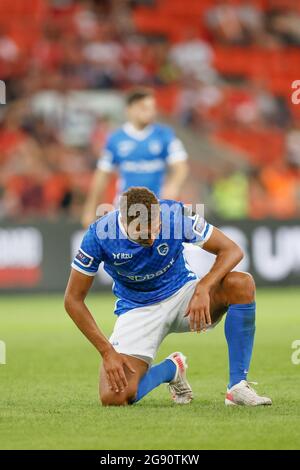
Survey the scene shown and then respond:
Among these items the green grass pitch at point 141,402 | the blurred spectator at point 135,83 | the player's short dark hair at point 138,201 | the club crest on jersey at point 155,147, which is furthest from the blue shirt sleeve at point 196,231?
→ the blurred spectator at point 135,83

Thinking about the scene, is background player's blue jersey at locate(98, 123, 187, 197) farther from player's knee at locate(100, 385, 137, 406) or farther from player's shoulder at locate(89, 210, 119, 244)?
player's knee at locate(100, 385, 137, 406)

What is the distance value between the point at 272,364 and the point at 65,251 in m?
7.26

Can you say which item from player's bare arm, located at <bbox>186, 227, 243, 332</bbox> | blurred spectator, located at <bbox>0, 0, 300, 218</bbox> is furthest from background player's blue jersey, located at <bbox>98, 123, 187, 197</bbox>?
player's bare arm, located at <bbox>186, 227, 243, 332</bbox>

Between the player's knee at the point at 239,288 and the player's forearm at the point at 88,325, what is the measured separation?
0.79 m

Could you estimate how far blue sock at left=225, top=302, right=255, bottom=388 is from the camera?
6582 mm

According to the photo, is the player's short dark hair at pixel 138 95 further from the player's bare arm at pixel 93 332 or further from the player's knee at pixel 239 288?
the player's bare arm at pixel 93 332

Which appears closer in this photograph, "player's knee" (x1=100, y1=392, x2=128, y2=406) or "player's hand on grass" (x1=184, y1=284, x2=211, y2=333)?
"player's hand on grass" (x1=184, y1=284, x2=211, y2=333)

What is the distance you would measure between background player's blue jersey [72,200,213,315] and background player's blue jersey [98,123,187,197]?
4.69m

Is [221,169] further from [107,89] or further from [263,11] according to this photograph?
[263,11]

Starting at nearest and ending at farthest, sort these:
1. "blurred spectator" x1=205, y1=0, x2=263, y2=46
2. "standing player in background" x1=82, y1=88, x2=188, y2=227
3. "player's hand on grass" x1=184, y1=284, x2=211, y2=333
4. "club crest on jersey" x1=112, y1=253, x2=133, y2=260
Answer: "player's hand on grass" x1=184, y1=284, x2=211, y2=333
"club crest on jersey" x1=112, y1=253, x2=133, y2=260
"standing player in background" x1=82, y1=88, x2=188, y2=227
"blurred spectator" x1=205, y1=0, x2=263, y2=46

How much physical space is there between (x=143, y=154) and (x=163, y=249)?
197 inches

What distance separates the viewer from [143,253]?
21.7ft

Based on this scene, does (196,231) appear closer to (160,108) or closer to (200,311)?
(200,311)

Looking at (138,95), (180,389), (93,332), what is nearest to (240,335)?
(180,389)
